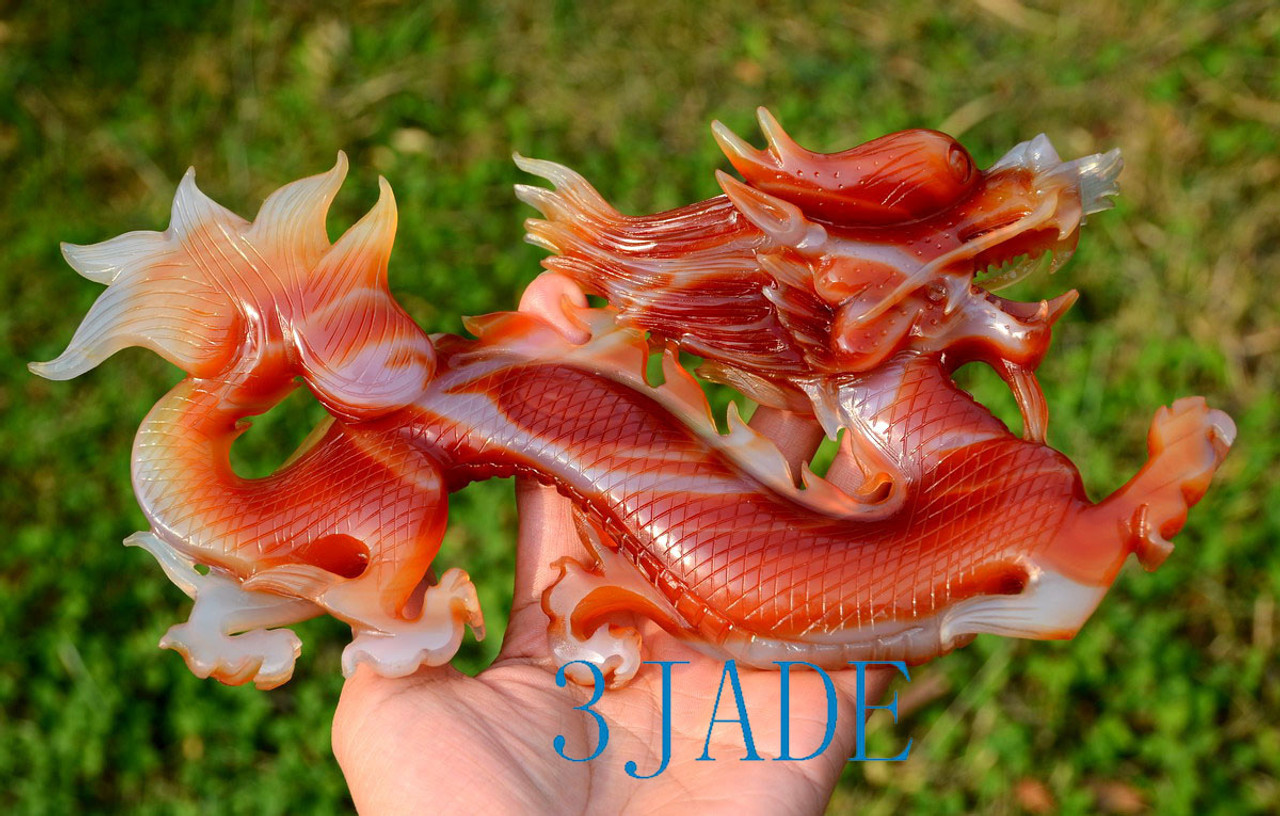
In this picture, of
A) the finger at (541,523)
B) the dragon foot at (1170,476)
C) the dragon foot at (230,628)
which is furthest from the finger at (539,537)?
the dragon foot at (1170,476)

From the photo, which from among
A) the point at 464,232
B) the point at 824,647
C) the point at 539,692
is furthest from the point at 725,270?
the point at 464,232

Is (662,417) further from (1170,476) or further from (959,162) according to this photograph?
(1170,476)

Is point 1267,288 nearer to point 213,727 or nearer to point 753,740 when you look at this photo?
point 753,740

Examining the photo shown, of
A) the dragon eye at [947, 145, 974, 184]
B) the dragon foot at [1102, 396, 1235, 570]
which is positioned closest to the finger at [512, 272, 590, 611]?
the dragon eye at [947, 145, 974, 184]

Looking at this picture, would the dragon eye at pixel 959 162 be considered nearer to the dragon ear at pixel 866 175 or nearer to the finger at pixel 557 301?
the dragon ear at pixel 866 175

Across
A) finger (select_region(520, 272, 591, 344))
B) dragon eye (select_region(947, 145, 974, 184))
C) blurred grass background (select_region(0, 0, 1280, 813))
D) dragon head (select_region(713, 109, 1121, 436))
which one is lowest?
blurred grass background (select_region(0, 0, 1280, 813))

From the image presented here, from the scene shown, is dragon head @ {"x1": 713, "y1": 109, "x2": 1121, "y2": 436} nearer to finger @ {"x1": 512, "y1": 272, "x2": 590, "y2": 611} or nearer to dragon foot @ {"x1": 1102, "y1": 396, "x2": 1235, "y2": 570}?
dragon foot @ {"x1": 1102, "y1": 396, "x2": 1235, "y2": 570}
